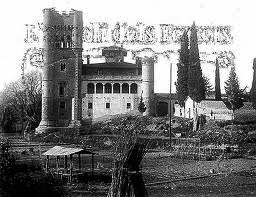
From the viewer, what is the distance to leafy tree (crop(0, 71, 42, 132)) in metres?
57.7

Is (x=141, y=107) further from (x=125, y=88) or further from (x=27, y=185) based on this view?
(x=27, y=185)

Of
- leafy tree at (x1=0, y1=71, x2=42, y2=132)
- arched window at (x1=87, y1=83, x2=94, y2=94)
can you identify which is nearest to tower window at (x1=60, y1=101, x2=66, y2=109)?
arched window at (x1=87, y1=83, x2=94, y2=94)

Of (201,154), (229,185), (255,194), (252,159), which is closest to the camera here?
(255,194)

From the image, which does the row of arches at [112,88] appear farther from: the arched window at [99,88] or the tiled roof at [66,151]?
the tiled roof at [66,151]

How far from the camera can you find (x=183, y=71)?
1778 inches

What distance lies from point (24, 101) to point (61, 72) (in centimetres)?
744

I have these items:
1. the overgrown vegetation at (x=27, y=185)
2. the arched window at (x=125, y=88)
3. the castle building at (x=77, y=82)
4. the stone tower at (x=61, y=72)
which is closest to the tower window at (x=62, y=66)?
the stone tower at (x=61, y=72)

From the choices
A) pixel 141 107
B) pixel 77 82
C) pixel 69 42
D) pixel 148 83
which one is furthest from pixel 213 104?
pixel 69 42

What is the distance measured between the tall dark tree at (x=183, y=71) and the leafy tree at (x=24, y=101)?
1832cm

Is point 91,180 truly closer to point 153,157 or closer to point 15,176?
point 15,176

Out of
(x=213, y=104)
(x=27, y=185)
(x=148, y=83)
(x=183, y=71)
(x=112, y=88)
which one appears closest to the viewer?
(x=27, y=185)

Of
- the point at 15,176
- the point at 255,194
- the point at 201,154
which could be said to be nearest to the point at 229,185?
the point at 255,194

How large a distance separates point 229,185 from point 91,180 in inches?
214

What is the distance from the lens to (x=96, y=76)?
184 ft
